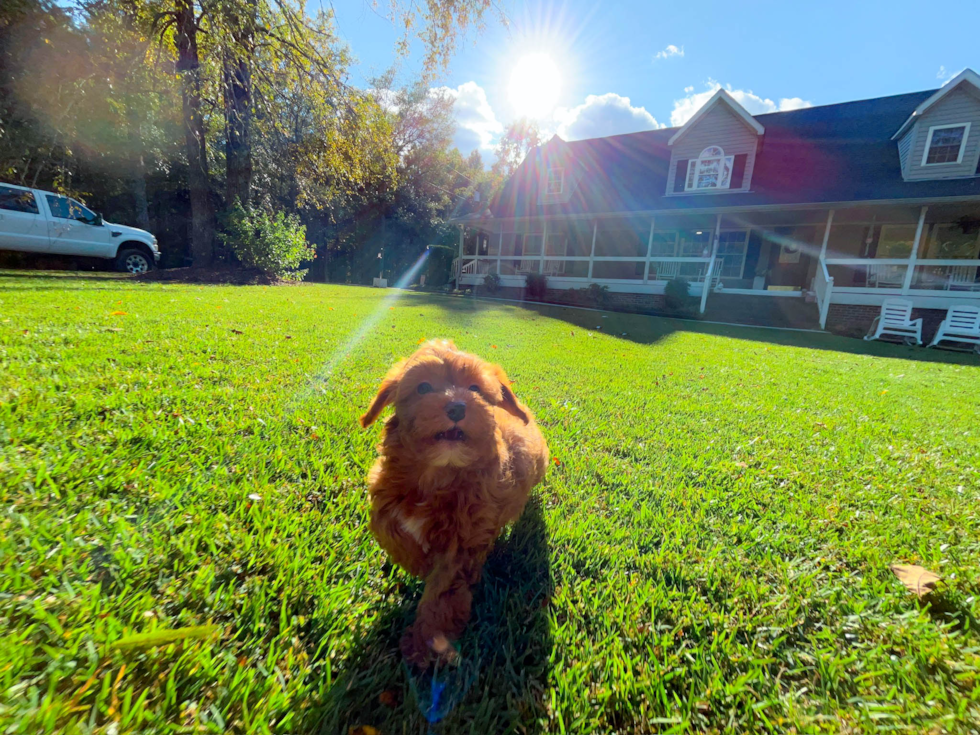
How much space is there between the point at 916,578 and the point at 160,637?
317 centimetres

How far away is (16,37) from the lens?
514 inches

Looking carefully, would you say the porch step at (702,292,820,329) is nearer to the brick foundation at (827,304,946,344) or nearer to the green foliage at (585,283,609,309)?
the brick foundation at (827,304,946,344)

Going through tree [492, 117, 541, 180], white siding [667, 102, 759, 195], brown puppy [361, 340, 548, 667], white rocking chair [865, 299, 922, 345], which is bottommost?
brown puppy [361, 340, 548, 667]

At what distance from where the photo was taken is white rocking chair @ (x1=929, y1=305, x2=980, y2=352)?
437 inches

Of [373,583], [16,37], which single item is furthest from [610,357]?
[16,37]

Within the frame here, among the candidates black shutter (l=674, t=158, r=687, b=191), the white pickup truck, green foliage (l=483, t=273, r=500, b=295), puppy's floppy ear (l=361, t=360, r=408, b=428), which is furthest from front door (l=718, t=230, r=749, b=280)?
the white pickup truck

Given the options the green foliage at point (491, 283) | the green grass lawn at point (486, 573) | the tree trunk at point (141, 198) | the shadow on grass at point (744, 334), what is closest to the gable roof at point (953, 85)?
the shadow on grass at point (744, 334)

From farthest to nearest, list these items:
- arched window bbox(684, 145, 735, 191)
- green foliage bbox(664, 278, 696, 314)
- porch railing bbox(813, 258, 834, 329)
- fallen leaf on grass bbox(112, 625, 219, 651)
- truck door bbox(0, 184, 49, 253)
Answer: arched window bbox(684, 145, 735, 191) < green foliage bbox(664, 278, 696, 314) < porch railing bbox(813, 258, 834, 329) < truck door bbox(0, 184, 49, 253) < fallen leaf on grass bbox(112, 625, 219, 651)

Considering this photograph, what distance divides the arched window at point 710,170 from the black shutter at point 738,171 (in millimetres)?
133

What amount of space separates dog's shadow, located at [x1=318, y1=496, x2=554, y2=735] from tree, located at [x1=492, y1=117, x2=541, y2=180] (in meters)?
48.7

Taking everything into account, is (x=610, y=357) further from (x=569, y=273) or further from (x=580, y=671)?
(x=569, y=273)

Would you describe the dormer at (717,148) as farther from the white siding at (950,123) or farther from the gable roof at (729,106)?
the white siding at (950,123)

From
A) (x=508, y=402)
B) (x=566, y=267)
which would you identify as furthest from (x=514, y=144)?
(x=508, y=402)

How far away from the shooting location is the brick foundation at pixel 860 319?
12.5m
